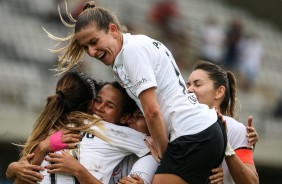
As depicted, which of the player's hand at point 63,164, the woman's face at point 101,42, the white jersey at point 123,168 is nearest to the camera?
the woman's face at point 101,42

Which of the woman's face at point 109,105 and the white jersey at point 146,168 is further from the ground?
the woman's face at point 109,105

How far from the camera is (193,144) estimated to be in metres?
5.98

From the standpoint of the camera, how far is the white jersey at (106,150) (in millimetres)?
6238

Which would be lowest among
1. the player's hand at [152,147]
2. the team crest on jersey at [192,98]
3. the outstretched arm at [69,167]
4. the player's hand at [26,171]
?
the player's hand at [26,171]

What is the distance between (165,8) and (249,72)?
2.27 metres

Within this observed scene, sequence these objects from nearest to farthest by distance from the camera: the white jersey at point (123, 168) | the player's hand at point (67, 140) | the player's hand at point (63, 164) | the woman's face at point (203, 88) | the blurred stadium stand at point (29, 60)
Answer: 1. the player's hand at point (63, 164)
2. the player's hand at point (67, 140)
3. the white jersey at point (123, 168)
4. the woman's face at point (203, 88)
5. the blurred stadium stand at point (29, 60)

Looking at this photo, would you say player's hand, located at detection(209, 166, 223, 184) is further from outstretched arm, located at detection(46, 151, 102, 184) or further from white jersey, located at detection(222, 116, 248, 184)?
outstretched arm, located at detection(46, 151, 102, 184)

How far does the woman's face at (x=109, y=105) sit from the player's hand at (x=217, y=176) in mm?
844

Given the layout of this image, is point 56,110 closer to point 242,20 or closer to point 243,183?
point 243,183

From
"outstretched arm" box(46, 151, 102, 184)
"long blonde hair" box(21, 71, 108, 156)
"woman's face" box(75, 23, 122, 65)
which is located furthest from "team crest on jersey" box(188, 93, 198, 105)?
"outstretched arm" box(46, 151, 102, 184)

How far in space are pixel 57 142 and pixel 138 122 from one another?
62 centimetres

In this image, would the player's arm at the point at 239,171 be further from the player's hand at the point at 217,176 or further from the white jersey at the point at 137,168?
the white jersey at the point at 137,168

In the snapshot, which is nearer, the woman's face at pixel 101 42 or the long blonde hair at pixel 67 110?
the woman's face at pixel 101 42

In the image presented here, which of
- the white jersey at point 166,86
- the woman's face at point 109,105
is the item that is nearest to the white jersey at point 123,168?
the woman's face at point 109,105
